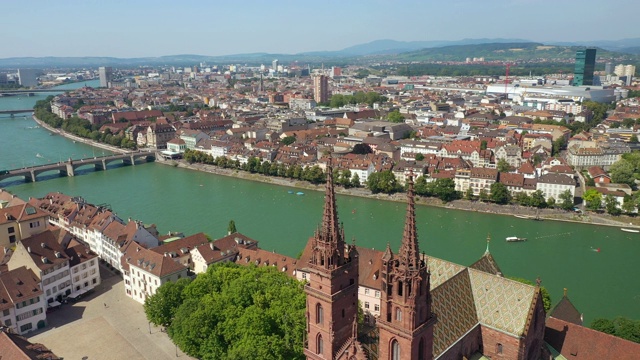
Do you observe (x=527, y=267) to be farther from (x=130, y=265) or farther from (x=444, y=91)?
(x=444, y=91)

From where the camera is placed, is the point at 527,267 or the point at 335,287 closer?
the point at 335,287

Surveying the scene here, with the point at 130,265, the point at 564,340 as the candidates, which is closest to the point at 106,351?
the point at 130,265

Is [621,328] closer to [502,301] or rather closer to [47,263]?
[502,301]

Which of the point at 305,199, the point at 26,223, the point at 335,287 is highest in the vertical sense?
the point at 335,287

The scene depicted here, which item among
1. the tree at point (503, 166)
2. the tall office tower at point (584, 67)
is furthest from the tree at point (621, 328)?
the tall office tower at point (584, 67)

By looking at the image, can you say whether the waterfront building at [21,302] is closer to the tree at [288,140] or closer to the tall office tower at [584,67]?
the tree at [288,140]

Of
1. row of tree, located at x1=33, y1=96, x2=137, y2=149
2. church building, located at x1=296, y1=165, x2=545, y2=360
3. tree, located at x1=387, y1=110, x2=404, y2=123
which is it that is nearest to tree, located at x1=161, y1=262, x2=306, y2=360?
church building, located at x1=296, y1=165, x2=545, y2=360
